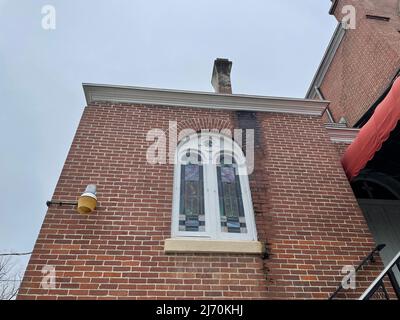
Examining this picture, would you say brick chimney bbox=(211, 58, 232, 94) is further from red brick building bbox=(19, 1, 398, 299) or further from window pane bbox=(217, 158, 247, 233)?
window pane bbox=(217, 158, 247, 233)

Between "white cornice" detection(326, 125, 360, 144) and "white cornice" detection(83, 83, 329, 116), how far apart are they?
429mm

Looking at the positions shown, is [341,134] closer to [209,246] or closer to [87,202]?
[209,246]

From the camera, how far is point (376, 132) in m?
4.28

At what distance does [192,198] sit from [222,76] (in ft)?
11.6

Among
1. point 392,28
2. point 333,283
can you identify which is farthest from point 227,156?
point 392,28

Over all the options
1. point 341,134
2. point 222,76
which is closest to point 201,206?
point 341,134

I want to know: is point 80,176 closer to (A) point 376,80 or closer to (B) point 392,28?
(A) point 376,80

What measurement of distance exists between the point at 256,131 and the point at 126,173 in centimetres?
243

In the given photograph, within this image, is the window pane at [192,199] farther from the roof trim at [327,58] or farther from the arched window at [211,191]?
the roof trim at [327,58]

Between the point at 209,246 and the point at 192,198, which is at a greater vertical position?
the point at 192,198

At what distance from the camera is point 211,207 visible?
453 centimetres

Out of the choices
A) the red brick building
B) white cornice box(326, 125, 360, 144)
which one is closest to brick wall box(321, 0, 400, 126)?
white cornice box(326, 125, 360, 144)

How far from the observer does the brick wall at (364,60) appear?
921 centimetres

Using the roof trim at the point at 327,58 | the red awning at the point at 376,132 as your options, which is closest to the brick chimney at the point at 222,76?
the red awning at the point at 376,132
